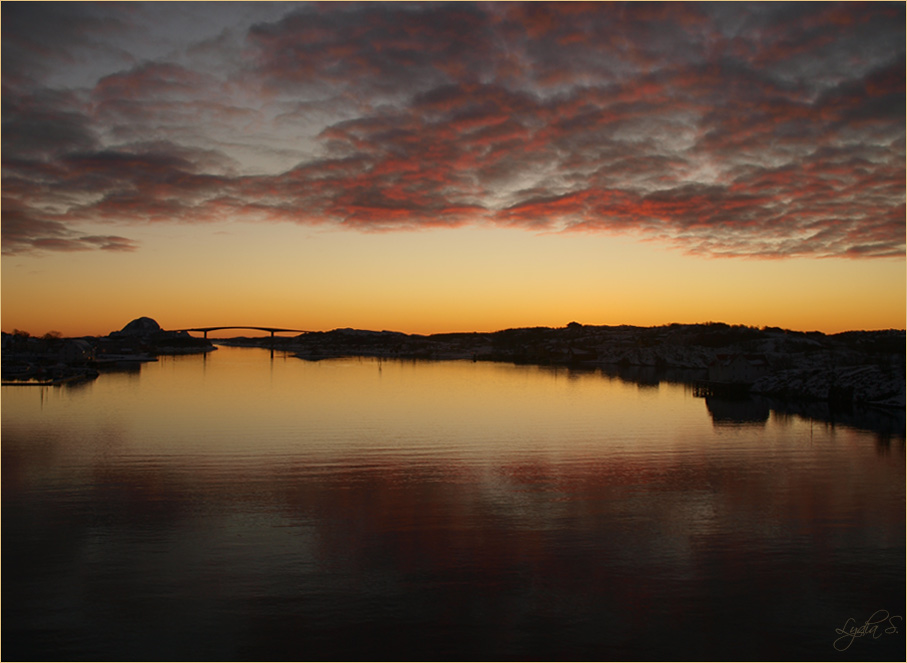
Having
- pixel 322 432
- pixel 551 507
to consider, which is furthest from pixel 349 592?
pixel 322 432

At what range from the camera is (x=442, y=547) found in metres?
18.4

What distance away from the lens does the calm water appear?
43.3 feet

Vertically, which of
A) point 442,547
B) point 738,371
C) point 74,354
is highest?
point 74,354

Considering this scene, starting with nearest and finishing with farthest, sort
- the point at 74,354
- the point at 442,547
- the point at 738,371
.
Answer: the point at 442,547 < the point at 738,371 < the point at 74,354

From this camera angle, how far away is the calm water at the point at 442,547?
1320 cm

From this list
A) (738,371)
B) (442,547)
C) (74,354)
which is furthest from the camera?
(74,354)

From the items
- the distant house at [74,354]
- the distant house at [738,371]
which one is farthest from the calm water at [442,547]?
the distant house at [74,354]

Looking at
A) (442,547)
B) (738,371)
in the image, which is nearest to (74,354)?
(738,371)

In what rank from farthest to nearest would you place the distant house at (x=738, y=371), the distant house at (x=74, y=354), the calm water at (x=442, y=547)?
the distant house at (x=74, y=354), the distant house at (x=738, y=371), the calm water at (x=442, y=547)

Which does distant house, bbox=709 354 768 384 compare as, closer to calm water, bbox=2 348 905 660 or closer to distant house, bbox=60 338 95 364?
calm water, bbox=2 348 905 660

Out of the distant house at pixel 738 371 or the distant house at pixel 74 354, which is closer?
the distant house at pixel 738 371

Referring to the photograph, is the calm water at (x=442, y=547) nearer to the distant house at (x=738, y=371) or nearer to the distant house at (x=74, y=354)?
the distant house at (x=738, y=371)

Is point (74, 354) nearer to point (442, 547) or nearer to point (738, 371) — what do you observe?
point (738, 371)

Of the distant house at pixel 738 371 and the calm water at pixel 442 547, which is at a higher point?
the distant house at pixel 738 371
